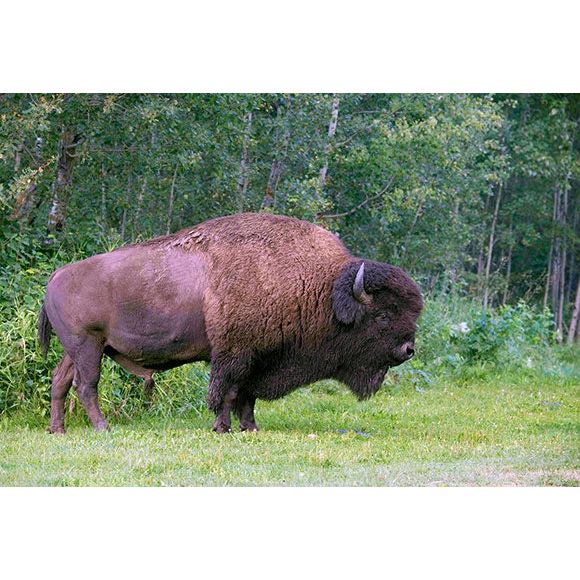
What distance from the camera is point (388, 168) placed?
55.9 feet

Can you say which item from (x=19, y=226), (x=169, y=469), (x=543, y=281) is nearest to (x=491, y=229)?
(x=543, y=281)

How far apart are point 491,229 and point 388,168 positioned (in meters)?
4.45

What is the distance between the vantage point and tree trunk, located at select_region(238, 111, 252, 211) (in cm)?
1425

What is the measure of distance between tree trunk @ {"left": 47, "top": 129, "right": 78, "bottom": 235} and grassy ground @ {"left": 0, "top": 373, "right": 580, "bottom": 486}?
10.5 feet

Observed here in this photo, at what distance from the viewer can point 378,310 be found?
10.2 m

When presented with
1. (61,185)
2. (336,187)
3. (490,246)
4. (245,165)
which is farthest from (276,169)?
(490,246)

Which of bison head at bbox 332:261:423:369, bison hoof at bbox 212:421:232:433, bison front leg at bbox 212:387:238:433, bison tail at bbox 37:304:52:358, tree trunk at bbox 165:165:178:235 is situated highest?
tree trunk at bbox 165:165:178:235

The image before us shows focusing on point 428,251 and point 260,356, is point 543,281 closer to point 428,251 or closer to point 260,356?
point 428,251

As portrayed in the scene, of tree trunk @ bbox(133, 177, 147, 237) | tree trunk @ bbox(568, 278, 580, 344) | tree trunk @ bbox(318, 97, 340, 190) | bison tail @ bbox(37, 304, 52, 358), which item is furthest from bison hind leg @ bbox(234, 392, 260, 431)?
tree trunk @ bbox(568, 278, 580, 344)

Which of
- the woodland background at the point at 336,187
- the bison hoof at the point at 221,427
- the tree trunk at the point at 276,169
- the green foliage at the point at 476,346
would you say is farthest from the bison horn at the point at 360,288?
the tree trunk at the point at 276,169

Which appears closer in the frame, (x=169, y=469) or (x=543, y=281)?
(x=169, y=469)

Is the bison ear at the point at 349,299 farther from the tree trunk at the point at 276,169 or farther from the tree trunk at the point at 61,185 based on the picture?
the tree trunk at the point at 276,169

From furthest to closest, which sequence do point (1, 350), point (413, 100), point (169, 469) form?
point (413, 100), point (1, 350), point (169, 469)

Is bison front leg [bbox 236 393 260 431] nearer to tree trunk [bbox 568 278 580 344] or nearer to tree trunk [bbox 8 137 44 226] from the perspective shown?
tree trunk [bbox 8 137 44 226]
